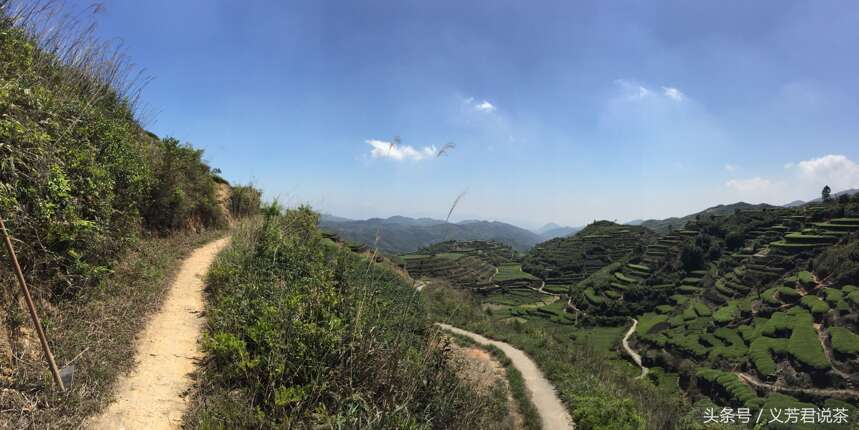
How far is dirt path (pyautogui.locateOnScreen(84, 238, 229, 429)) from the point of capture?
348 cm

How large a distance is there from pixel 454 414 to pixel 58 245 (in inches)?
218

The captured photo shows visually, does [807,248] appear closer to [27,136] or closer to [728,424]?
[728,424]

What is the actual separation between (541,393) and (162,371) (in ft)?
31.3

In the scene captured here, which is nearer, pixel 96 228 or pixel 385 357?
pixel 385 357

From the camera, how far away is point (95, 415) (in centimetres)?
328

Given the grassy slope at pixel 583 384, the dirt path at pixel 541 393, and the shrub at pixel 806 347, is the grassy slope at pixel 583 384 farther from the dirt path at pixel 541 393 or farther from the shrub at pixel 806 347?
the shrub at pixel 806 347

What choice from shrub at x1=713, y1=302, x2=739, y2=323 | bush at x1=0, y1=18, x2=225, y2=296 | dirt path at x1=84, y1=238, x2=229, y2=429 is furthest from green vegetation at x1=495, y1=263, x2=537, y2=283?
bush at x1=0, y1=18, x2=225, y2=296

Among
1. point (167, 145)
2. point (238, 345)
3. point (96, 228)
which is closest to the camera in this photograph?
point (238, 345)

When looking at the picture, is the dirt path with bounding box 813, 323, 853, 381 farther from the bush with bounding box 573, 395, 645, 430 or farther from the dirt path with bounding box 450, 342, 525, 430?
the dirt path with bounding box 450, 342, 525, 430

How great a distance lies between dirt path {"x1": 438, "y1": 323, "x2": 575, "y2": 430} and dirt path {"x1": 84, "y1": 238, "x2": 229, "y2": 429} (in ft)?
14.5

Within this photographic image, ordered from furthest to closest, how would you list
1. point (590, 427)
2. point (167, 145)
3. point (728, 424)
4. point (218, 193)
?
point (218, 193)
point (728, 424)
point (167, 145)
point (590, 427)

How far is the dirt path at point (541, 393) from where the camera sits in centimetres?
889

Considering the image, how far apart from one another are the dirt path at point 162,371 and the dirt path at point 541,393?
4406 mm

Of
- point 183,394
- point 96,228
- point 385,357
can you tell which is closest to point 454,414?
point 385,357
